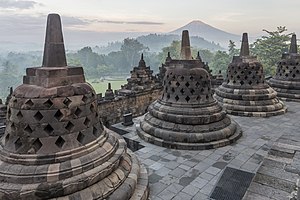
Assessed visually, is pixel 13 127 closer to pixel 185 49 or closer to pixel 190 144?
pixel 190 144

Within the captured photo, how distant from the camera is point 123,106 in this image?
51.5 ft

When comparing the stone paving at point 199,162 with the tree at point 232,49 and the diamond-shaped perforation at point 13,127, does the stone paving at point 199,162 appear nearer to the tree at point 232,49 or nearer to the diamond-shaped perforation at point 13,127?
the diamond-shaped perforation at point 13,127

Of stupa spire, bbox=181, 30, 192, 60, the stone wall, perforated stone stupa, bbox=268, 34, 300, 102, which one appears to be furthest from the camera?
the stone wall

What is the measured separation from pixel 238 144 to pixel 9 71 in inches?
3514

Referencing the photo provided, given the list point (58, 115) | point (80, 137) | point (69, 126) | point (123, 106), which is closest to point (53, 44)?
point (58, 115)

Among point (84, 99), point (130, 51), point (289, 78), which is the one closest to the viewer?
point (84, 99)

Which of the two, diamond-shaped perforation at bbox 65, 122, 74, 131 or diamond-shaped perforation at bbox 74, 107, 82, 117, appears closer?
diamond-shaped perforation at bbox 65, 122, 74, 131

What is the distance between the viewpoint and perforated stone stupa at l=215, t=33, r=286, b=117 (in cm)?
1133

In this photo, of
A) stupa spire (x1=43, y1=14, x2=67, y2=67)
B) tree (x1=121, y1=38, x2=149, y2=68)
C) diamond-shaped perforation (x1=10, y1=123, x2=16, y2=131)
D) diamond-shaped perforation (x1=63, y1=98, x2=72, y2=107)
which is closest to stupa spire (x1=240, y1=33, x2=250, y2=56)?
stupa spire (x1=43, y1=14, x2=67, y2=67)

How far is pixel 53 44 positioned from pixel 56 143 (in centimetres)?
184

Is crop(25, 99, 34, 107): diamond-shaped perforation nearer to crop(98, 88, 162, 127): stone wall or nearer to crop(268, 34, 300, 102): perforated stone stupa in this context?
crop(98, 88, 162, 127): stone wall

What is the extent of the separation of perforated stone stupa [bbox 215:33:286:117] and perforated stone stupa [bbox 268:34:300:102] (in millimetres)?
2797

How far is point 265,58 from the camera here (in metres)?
43.6

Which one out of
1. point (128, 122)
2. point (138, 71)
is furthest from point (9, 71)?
point (128, 122)
